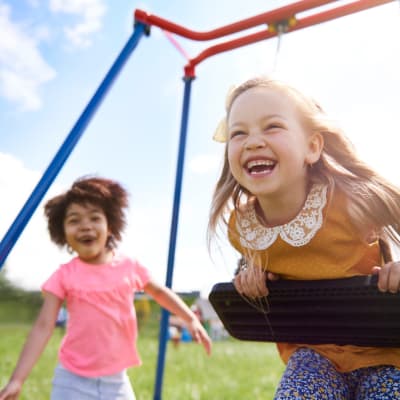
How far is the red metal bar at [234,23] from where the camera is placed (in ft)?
5.81

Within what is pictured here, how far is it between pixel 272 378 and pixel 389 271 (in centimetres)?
256

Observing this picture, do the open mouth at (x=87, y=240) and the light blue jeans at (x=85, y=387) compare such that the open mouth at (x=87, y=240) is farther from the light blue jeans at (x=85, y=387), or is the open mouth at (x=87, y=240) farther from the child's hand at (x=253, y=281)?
the child's hand at (x=253, y=281)

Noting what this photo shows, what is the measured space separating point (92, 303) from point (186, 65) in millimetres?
1040

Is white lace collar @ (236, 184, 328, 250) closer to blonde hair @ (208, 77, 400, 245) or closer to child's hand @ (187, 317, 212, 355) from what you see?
blonde hair @ (208, 77, 400, 245)

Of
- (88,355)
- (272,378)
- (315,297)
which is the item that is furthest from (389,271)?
(272,378)

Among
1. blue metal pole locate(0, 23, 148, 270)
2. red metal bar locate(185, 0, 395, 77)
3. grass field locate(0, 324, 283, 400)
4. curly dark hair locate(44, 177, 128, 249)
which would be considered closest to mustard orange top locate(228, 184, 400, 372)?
blue metal pole locate(0, 23, 148, 270)

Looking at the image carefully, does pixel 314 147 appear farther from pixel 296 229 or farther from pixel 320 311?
pixel 320 311

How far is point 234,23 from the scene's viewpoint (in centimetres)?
191

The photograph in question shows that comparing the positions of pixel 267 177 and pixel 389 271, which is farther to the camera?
pixel 267 177

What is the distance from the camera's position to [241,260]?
4.51ft

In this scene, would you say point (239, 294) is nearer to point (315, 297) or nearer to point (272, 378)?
point (315, 297)

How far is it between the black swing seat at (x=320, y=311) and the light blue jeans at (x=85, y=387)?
0.73 m

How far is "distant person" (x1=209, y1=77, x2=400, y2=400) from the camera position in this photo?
1161 millimetres

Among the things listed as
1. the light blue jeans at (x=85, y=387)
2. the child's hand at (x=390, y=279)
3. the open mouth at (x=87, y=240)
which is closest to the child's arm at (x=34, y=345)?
the light blue jeans at (x=85, y=387)
